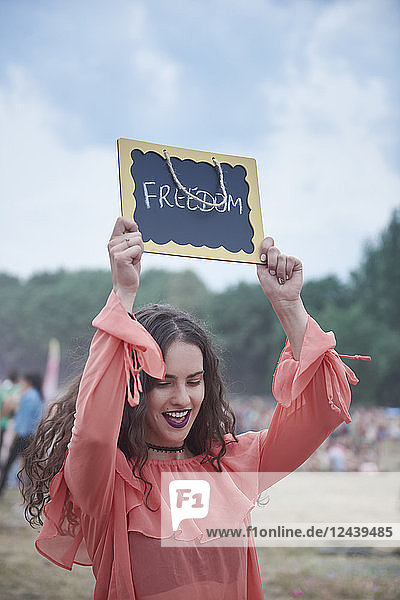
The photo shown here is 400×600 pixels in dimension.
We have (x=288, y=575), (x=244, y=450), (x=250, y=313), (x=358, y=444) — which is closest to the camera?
(x=244, y=450)

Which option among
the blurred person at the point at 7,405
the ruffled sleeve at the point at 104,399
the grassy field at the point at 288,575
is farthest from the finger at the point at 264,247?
the blurred person at the point at 7,405

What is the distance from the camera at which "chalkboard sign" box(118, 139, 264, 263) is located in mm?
1455

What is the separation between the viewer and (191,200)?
153 cm

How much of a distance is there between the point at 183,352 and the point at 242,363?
102ft

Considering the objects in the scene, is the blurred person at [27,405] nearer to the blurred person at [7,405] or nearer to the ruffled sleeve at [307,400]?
the blurred person at [7,405]

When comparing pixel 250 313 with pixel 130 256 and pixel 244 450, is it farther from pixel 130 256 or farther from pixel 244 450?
pixel 130 256

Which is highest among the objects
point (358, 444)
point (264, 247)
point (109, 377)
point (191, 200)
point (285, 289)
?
point (191, 200)

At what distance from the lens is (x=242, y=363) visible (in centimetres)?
3238

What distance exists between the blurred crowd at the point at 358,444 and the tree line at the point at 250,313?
20.5 feet

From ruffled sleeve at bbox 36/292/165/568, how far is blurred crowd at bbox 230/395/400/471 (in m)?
8.18

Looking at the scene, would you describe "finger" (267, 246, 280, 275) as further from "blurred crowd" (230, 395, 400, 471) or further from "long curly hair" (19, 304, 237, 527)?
"blurred crowd" (230, 395, 400, 471)

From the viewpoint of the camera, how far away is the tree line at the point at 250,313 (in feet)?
81.3

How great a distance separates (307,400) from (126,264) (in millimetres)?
575

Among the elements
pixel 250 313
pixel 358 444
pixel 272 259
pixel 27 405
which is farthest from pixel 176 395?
pixel 250 313
